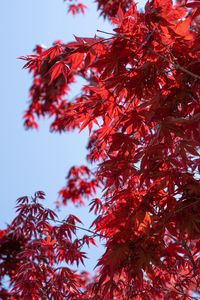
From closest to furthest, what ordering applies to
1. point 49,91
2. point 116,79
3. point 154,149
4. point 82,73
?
1. point 154,149
2. point 116,79
3. point 82,73
4. point 49,91

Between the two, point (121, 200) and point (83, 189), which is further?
point (83, 189)

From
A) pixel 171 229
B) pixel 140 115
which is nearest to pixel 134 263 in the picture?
pixel 171 229

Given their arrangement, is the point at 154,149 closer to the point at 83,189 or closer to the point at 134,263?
the point at 134,263

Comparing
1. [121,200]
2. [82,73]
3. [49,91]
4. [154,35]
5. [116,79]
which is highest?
[49,91]

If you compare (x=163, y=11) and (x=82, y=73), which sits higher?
(x=82, y=73)

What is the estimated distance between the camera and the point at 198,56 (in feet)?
6.48

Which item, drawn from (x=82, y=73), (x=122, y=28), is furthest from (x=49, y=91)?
(x=122, y=28)

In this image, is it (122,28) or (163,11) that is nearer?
(163,11)

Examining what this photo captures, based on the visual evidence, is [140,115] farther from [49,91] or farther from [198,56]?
[49,91]

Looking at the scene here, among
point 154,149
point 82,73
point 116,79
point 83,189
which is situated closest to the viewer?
point 154,149

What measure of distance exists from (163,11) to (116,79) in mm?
447

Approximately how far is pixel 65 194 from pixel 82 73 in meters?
3.05

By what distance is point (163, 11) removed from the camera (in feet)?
6.34

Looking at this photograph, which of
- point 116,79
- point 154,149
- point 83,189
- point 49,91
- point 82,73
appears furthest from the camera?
point 49,91
